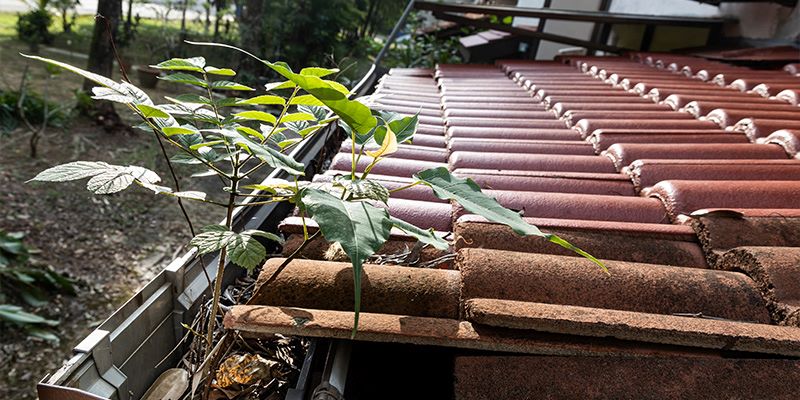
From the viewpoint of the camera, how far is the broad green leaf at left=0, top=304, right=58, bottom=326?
13.6ft

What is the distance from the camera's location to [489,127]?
2.61 meters

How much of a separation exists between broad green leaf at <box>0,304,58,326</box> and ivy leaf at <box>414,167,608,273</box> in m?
4.71

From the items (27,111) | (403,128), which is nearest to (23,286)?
(27,111)

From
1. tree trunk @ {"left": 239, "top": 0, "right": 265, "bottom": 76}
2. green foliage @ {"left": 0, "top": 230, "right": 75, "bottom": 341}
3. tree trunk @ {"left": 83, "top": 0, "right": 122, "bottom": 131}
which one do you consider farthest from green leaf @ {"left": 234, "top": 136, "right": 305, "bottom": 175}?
tree trunk @ {"left": 239, "top": 0, "right": 265, "bottom": 76}

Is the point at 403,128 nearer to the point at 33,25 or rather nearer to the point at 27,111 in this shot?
the point at 27,111

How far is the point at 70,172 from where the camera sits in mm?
843

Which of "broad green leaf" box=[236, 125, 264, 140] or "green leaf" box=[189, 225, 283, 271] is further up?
"broad green leaf" box=[236, 125, 264, 140]

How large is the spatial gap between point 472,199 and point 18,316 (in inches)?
190

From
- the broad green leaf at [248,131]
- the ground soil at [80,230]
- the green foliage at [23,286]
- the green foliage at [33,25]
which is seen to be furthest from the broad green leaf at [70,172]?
the green foliage at [33,25]

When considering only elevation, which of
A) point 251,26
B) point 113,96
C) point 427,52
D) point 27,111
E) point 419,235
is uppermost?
point 427,52

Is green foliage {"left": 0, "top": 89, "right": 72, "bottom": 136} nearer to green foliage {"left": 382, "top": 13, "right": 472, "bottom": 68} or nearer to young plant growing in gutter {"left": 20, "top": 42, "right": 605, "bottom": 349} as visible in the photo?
green foliage {"left": 382, "top": 13, "right": 472, "bottom": 68}

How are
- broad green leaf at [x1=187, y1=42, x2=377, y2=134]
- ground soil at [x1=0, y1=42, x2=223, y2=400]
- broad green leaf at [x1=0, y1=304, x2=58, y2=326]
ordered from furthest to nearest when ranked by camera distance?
ground soil at [x1=0, y1=42, x2=223, y2=400] → broad green leaf at [x1=0, y1=304, x2=58, y2=326] → broad green leaf at [x1=187, y1=42, x2=377, y2=134]

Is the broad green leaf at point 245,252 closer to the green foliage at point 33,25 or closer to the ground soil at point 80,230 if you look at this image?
the ground soil at point 80,230

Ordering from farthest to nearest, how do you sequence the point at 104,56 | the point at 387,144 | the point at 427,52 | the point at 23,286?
the point at 427,52 < the point at 104,56 < the point at 23,286 < the point at 387,144
